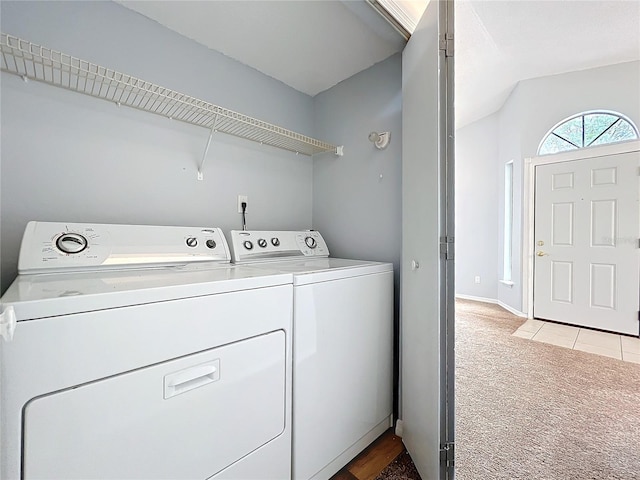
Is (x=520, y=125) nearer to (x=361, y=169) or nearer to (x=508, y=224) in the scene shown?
(x=508, y=224)

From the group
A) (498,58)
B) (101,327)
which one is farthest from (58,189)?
Result: (498,58)

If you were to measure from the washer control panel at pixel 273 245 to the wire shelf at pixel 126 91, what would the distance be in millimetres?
620

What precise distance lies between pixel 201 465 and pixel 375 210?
149 cm

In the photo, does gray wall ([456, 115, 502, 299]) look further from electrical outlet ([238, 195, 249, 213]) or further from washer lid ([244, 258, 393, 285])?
electrical outlet ([238, 195, 249, 213])

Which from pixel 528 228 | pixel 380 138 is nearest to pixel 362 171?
pixel 380 138

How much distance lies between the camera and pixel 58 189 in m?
1.27

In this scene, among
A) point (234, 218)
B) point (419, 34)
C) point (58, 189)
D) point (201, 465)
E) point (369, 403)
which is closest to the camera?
point (201, 465)

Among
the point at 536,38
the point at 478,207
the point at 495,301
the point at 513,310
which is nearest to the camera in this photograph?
the point at 536,38

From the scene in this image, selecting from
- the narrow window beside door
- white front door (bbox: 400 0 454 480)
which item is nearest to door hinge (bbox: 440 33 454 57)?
white front door (bbox: 400 0 454 480)

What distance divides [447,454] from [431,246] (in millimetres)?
875

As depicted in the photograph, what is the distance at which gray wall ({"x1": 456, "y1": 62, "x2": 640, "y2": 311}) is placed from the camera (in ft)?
10.4

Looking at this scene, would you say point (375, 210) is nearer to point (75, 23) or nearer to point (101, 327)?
point (101, 327)

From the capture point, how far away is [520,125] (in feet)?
12.5

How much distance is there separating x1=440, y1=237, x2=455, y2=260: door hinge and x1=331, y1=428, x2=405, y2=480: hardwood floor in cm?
107
